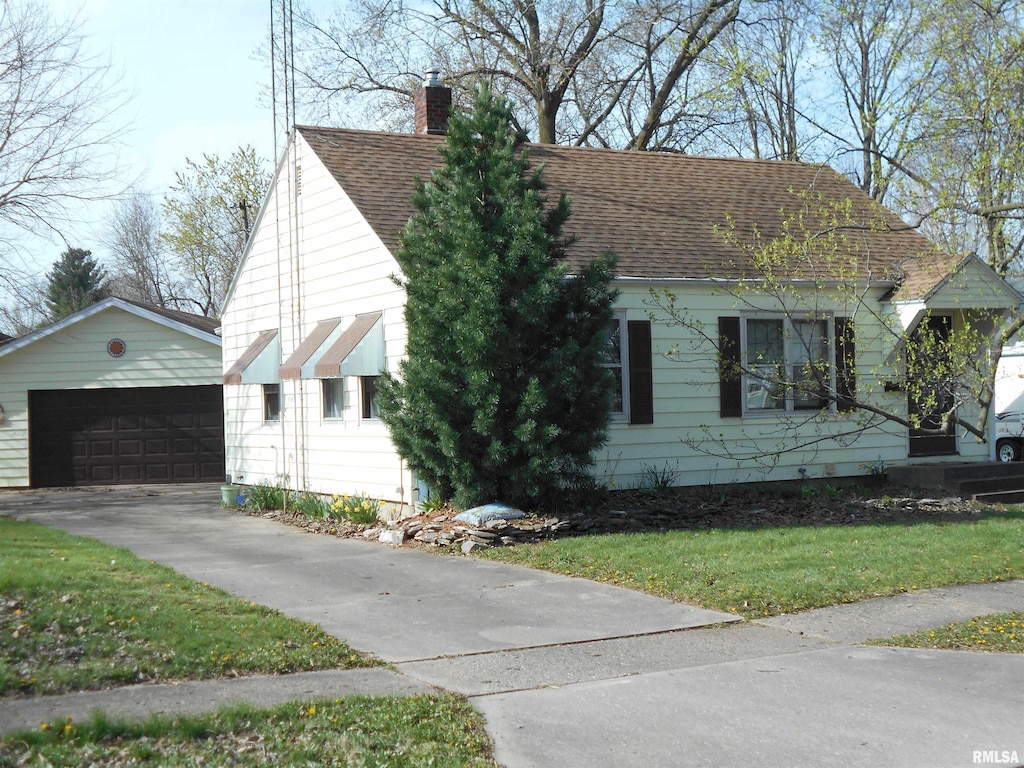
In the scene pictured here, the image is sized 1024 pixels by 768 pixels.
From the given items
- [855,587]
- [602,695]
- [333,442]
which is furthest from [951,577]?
[333,442]

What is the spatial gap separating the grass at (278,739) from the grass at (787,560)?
399cm

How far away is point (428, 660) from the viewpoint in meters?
7.67

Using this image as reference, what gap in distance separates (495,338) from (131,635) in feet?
20.2

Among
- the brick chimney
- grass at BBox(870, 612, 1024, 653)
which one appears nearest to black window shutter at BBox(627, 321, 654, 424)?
the brick chimney

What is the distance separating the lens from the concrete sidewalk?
19.2ft

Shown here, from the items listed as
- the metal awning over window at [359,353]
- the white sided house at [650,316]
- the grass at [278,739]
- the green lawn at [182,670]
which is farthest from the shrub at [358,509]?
the grass at [278,739]

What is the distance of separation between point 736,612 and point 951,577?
106 inches

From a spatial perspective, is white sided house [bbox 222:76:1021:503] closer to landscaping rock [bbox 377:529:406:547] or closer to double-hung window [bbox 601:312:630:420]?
double-hung window [bbox 601:312:630:420]

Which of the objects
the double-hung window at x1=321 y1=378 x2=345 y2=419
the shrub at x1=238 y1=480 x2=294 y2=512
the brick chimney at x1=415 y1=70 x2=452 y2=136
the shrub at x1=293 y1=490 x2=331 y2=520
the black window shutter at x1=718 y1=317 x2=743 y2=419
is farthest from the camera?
the brick chimney at x1=415 y1=70 x2=452 y2=136

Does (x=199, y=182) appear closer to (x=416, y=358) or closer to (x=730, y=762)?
(x=416, y=358)

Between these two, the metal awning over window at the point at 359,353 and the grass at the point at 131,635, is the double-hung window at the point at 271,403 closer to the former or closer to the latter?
the metal awning over window at the point at 359,353

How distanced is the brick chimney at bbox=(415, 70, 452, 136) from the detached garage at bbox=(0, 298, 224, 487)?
26.8 ft

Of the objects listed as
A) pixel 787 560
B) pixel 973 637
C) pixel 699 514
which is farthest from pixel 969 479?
pixel 973 637

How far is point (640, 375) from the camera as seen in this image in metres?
15.6
